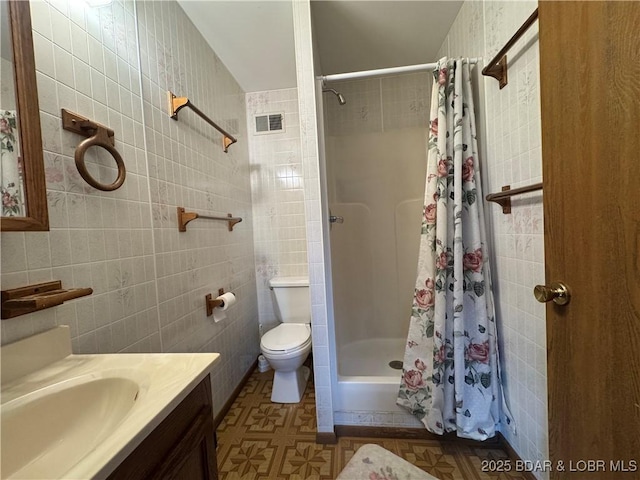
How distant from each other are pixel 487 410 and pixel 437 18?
2154 mm

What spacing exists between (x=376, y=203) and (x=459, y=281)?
3.66 feet

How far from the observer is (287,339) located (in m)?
1.80

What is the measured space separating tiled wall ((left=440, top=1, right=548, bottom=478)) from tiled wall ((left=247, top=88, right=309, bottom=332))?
1.43 meters

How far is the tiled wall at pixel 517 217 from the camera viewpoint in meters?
0.99

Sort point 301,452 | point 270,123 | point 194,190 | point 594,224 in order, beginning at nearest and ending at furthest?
point 594,224 < point 301,452 < point 194,190 < point 270,123

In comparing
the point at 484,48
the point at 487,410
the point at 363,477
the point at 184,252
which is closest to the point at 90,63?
the point at 184,252

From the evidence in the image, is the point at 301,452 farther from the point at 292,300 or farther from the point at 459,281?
the point at 459,281

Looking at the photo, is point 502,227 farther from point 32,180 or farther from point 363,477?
point 32,180

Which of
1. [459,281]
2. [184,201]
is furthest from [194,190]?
[459,281]

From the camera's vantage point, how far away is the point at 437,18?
158 centimetres

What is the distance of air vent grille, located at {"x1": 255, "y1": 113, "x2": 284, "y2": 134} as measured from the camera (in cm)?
233

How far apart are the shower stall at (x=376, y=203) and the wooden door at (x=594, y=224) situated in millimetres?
1521

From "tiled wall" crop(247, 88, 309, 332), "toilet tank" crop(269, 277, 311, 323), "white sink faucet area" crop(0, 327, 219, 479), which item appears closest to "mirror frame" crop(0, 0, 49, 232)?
"white sink faucet area" crop(0, 327, 219, 479)

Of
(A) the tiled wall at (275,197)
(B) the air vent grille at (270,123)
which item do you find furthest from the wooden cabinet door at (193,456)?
(B) the air vent grille at (270,123)
